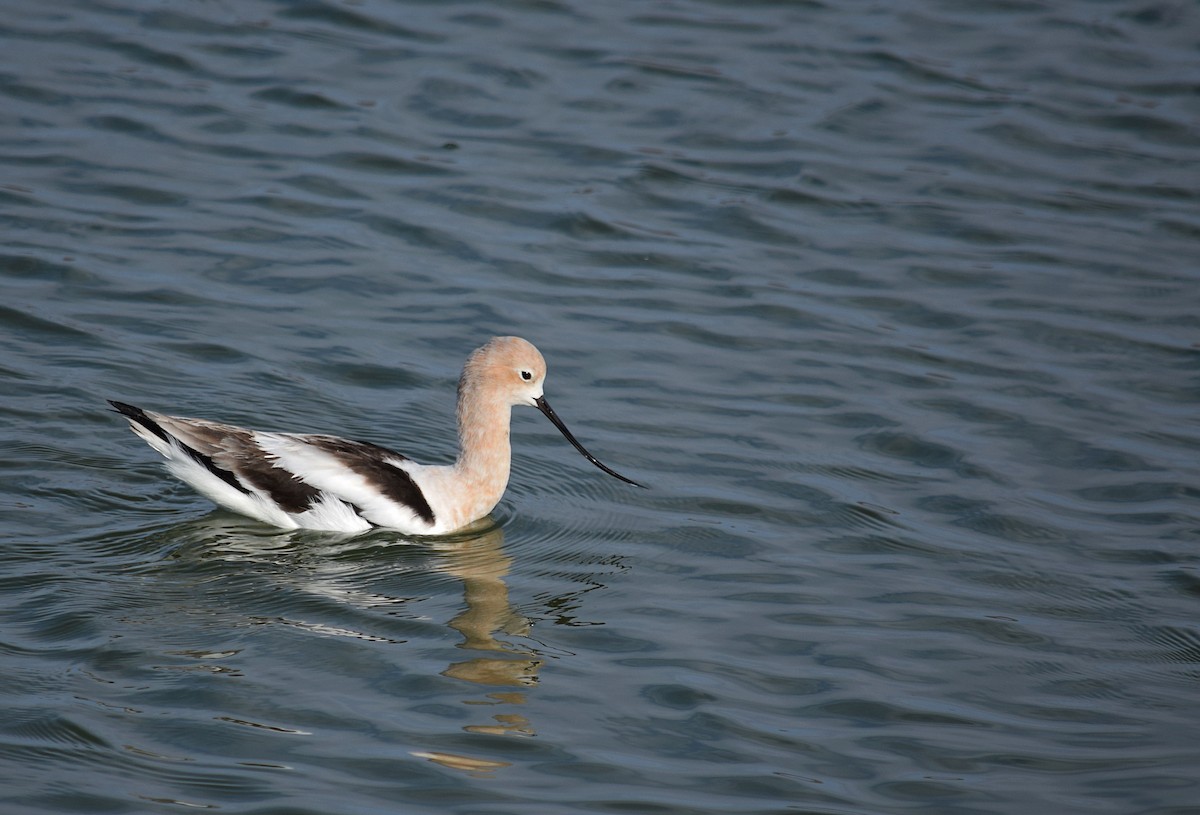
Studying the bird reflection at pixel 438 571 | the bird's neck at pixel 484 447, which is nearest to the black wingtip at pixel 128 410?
the bird reflection at pixel 438 571

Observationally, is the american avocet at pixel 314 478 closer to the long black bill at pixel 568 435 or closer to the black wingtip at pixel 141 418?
the black wingtip at pixel 141 418

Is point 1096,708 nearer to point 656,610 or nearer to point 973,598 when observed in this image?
point 973,598

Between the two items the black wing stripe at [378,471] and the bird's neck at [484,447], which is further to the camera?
the bird's neck at [484,447]

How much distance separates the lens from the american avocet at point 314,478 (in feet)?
28.6

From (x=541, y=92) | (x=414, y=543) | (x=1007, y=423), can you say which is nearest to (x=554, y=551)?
(x=414, y=543)

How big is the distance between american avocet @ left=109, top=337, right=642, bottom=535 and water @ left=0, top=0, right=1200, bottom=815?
0.17 m

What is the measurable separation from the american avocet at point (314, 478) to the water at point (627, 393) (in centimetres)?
17

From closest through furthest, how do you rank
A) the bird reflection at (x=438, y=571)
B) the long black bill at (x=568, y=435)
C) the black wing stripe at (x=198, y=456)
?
the bird reflection at (x=438, y=571), the black wing stripe at (x=198, y=456), the long black bill at (x=568, y=435)

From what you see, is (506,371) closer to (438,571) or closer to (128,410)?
(438,571)

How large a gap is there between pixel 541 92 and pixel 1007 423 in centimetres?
654

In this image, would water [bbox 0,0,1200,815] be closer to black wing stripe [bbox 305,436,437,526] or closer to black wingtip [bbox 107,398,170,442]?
black wing stripe [bbox 305,436,437,526]

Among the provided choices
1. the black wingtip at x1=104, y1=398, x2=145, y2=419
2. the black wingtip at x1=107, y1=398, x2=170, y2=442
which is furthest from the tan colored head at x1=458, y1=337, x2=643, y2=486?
the black wingtip at x1=104, y1=398, x2=145, y2=419

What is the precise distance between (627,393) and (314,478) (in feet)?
8.58

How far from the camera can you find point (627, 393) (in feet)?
34.7
